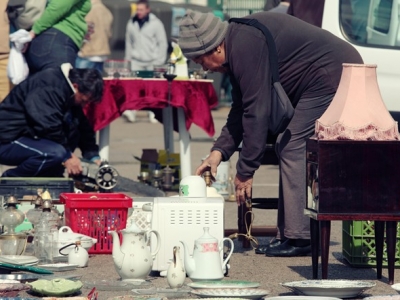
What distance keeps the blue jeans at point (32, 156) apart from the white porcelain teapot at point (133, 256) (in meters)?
3.47

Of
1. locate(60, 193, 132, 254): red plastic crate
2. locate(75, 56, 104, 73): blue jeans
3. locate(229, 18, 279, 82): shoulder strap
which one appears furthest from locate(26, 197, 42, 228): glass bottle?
locate(75, 56, 104, 73): blue jeans

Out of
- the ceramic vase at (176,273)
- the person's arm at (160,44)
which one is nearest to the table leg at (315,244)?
the ceramic vase at (176,273)

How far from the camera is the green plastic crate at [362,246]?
7340mm

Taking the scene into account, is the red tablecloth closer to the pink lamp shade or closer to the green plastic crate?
the green plastic crate

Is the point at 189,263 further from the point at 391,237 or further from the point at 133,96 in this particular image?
the point at 133,96

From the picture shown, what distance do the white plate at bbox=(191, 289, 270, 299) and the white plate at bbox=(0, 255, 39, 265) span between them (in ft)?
4.63

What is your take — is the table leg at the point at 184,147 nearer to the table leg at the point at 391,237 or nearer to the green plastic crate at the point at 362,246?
the green plastic crate at the point at 362,246

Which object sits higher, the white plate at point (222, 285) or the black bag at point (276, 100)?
the black bag at point (276, 100)

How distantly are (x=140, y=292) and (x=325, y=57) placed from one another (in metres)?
2.01

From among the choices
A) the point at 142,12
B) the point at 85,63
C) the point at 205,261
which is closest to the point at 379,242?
the point at 205,261

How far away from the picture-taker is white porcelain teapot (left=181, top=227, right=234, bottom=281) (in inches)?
255

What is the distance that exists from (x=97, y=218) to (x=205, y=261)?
1.61m

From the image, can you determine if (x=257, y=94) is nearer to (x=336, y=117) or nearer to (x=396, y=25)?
(x=336, y=117)

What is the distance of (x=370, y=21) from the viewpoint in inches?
400
